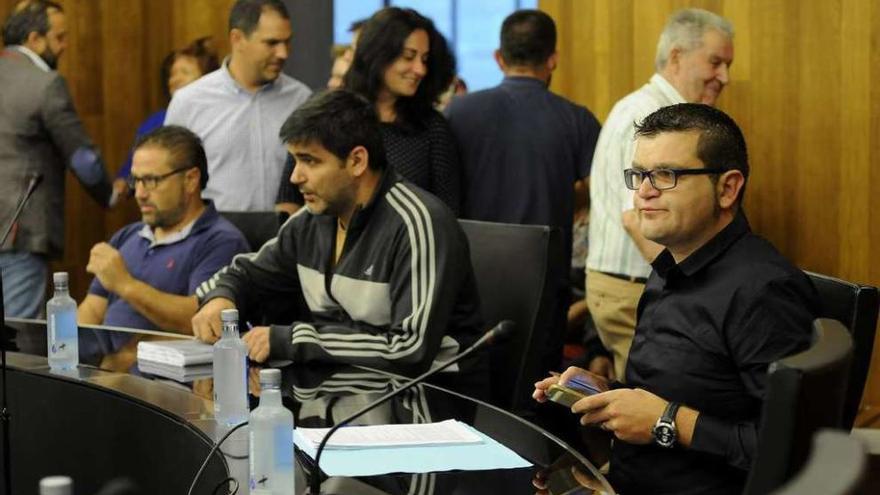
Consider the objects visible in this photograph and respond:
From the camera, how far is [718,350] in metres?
2.18

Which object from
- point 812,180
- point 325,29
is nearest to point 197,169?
point 812,180

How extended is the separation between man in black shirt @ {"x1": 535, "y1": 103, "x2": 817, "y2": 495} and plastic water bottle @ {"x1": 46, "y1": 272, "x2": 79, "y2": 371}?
1.11 meters

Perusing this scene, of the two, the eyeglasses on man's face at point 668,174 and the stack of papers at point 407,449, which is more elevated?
the eyeglasses on man's face at point 668,174

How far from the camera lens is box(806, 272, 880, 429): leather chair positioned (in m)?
2.23

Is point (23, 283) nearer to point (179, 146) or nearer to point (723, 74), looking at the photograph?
point (179, 146)

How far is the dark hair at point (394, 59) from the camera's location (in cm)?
404

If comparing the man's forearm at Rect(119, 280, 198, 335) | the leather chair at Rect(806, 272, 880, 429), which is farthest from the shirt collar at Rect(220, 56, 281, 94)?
the leather chair at Rect(806, 272, 880, 429)

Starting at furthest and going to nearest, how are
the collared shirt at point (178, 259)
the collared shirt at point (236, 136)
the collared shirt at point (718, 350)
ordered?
the collared shirt at point (236, 136) → the collared shirt at point (178, 259) → the collared shirt at point (718, 350)

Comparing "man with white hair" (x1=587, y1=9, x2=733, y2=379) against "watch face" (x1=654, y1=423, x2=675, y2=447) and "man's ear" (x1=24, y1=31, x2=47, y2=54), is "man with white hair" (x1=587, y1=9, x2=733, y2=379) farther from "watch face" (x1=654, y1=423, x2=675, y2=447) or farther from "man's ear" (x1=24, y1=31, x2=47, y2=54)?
"man's ear" (x1=24, y1=31, x2=47, y2=54)

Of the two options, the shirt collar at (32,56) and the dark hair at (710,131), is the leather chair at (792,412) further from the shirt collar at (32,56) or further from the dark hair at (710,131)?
the shirt collar at (32,56)

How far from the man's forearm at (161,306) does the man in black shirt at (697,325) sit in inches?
59.7

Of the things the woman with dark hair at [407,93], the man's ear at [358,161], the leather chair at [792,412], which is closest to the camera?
the leather chair at [792,412]

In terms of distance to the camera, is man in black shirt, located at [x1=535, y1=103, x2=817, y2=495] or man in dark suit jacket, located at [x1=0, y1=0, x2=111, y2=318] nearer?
man in black shirt, located at [x1=535, y1=103, x2=817, y2=495]

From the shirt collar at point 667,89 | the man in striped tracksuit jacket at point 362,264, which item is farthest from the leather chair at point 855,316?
the shirt collar at point 667,89
